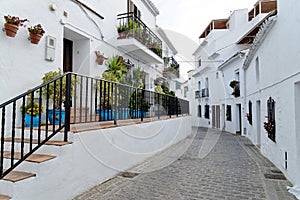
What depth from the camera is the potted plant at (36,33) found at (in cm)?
495

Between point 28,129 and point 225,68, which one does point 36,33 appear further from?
point 225,68

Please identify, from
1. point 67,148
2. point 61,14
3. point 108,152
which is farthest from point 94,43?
point 67,148

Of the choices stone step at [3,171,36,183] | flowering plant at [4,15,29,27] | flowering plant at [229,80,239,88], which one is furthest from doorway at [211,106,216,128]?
stone step at [3,171,36,183]

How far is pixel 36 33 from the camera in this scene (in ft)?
16.4

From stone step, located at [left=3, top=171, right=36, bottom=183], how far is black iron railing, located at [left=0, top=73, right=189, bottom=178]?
9cm

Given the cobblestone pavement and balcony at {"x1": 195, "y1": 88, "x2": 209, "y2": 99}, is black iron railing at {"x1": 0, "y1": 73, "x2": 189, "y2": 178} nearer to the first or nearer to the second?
the cobblestone pavement

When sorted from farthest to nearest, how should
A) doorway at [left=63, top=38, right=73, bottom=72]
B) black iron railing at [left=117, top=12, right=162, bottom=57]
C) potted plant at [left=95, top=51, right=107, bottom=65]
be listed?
black iron railing at [left=117, top=12, right=162, bottom=57], potted plant at [left=95, top=51, right=107, bottom=65], doorway at [left=63, top=38, right=73, bottom=72]

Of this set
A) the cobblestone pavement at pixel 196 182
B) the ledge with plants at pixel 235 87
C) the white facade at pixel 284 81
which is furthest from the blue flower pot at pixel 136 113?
the ledge with plants at pixel 235 87

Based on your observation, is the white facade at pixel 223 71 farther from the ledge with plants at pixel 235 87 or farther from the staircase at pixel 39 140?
the staircase at pixel 39 140

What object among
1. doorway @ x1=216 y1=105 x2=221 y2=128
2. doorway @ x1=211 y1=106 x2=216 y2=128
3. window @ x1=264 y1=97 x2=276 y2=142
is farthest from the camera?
doorway @ x1=211 y1=106 x2=216 y2=128

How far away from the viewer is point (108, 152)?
4844 millimetres

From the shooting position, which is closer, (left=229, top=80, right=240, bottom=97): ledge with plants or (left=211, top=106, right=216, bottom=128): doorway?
(left=229, top=80, right=240, bottom=97): ledge with plants

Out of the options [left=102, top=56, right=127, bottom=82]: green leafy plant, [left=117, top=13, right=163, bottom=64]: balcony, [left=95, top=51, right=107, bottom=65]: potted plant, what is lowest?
[left=102, top=56, right=127, bottom=82]: green leafy plant

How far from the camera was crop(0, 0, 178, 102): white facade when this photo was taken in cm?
459
